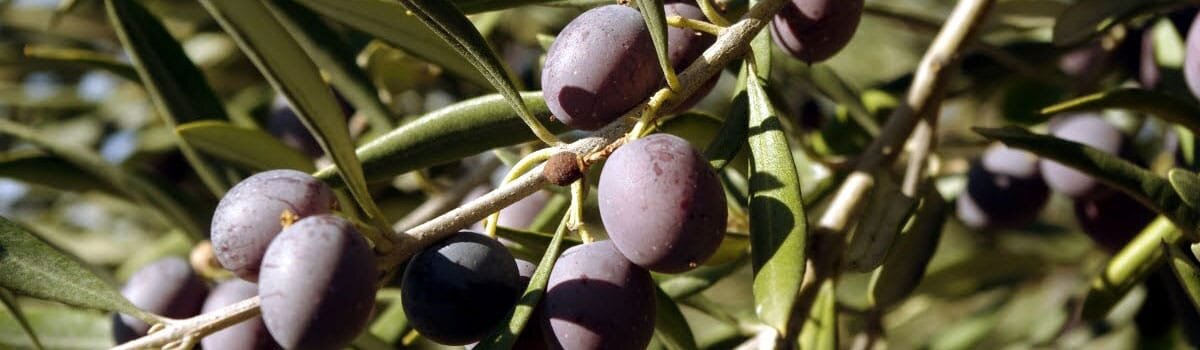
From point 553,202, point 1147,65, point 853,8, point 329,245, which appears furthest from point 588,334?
point 1147,65

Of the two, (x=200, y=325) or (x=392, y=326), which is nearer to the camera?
(x=200, y=325)

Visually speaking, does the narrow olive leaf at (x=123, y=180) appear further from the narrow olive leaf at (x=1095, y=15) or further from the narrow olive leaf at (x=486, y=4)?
the narrow olive leaf at (x=1095, y=15)

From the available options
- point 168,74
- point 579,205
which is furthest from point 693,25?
point 168,74

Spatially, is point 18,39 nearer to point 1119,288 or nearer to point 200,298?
point 200,298

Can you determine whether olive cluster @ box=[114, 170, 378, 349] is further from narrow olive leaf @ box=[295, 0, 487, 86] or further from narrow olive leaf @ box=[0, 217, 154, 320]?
narrow olive leaf @ box=[295, 0, 487, 86]

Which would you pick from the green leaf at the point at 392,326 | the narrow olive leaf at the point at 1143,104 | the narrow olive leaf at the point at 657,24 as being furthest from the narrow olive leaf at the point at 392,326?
the narrow olive leaf at the point at 1143,104

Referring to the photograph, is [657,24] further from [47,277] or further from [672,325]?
[47,277]
